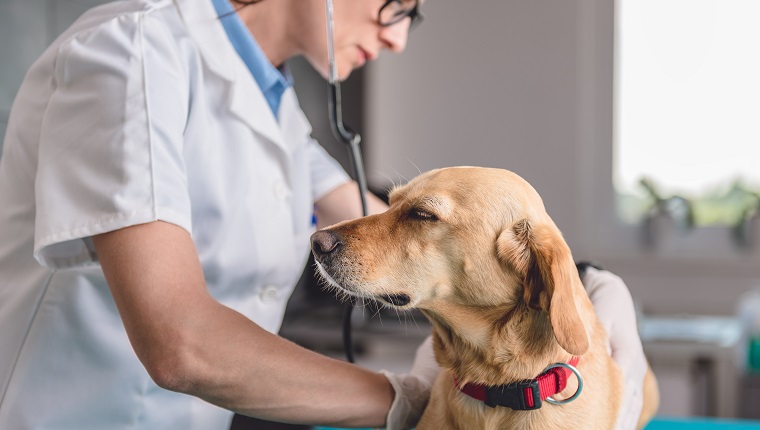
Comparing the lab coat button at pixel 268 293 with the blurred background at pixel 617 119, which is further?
the blurred background at pixel 617 119

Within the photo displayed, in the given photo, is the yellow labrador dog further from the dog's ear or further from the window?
the window

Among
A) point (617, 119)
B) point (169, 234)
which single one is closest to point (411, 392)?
point (169, 234)

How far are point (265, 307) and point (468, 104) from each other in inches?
93.2

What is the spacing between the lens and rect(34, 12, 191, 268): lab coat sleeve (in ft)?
2.62

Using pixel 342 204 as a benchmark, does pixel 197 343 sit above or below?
above

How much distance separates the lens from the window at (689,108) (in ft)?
10.4

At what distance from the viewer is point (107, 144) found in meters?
0.81

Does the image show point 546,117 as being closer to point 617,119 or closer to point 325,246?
point 617,119

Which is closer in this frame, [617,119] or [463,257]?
[463,257]

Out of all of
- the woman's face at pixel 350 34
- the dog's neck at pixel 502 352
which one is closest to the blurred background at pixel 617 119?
the woman's face at pixel 350 34

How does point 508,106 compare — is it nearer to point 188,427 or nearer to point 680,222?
point 680,222

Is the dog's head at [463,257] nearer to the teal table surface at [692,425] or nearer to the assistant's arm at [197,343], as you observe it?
the assistant's arm at [197,343]

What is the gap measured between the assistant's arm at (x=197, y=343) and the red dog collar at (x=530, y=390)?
0.16 m

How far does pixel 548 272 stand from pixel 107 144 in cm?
49
